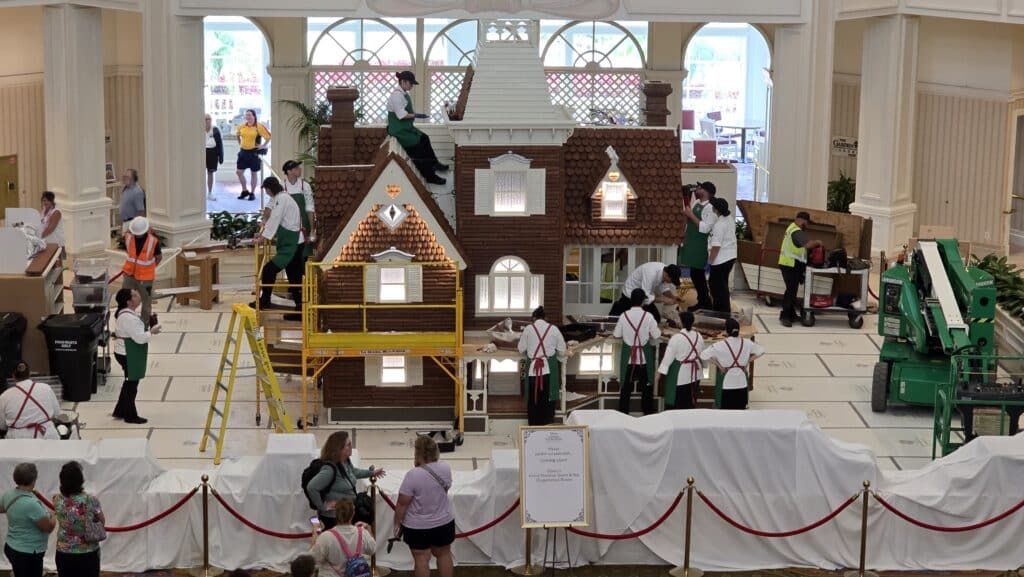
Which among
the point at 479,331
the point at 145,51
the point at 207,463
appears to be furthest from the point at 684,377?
the point at 145,51

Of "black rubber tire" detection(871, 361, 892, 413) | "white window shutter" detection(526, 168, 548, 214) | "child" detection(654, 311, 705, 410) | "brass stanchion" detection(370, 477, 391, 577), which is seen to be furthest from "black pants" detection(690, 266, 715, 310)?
"brass stanchion" detection(370, 477, 391, 577)

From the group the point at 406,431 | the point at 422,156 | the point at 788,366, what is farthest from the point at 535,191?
the point at 788,366

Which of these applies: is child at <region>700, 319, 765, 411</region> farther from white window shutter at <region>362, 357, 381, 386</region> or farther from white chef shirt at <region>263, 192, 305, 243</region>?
white chef shirt at <region>263, 192, 305, 243</region>

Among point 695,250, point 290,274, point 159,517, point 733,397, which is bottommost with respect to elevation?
point 159,517

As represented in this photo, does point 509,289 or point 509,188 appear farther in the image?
point 509,289

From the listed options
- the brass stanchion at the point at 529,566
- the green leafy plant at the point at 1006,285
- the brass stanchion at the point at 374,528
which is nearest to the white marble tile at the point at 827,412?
the green leafy plant at the point at 1006,285

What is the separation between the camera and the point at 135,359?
19.9 m

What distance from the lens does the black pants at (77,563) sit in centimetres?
1399

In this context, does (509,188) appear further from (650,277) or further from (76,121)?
(76,121)

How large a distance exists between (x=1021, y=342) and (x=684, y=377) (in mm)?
6135

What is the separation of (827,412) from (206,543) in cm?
864

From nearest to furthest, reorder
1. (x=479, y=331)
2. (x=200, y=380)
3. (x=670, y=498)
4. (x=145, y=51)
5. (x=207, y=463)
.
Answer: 1. (x=670, y=498)
2. (x=207, y=463)
3. (x=479, y=331)
4. (x=200, y=380)
5. (x=145, y=51)

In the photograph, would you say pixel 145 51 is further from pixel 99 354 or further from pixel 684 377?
pixel 684 377

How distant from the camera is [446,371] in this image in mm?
19594
